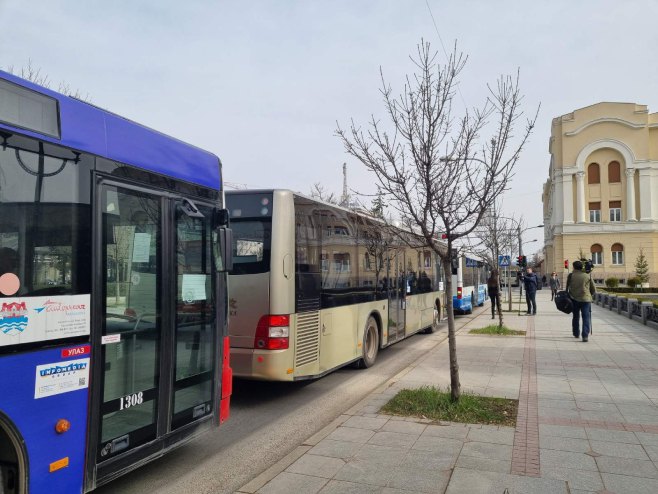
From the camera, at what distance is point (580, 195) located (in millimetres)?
62781

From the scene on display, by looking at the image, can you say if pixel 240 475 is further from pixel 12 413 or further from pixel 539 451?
pixel 539 451

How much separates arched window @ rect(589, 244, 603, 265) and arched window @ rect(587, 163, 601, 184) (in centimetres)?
772

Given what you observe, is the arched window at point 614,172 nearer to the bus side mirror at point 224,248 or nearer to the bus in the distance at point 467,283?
the bus in the distance at point 467,283

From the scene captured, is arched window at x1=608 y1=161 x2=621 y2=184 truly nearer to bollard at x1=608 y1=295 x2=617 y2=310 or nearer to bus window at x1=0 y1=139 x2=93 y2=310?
bollard at x1=608 y1=295 x2=617 y2=310

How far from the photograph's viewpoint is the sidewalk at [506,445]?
4.40 m

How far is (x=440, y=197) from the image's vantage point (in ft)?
22.0

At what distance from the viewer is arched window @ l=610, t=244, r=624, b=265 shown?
61938 mm

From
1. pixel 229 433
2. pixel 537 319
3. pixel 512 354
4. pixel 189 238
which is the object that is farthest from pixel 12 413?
pixel 537 319

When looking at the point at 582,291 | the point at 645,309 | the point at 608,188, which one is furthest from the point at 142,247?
the point at 608,188

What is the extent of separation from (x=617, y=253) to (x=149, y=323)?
2668 inches

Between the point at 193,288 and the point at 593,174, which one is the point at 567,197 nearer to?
the point at 593,174

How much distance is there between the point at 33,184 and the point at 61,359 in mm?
1117

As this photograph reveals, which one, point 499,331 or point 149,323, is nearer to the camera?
point 149,323

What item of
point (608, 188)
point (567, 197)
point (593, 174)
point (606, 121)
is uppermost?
point (606, 121)
